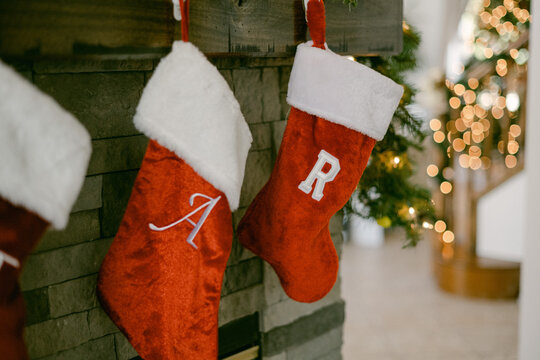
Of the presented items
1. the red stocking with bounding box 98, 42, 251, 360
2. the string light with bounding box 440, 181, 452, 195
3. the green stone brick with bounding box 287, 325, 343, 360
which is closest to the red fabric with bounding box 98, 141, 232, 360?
the red stocking with bounding box 98, 42, 251, 360

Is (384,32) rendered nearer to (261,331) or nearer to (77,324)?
(261,331)

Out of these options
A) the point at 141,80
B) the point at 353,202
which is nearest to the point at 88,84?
the point at 141,80

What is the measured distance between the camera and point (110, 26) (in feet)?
2.49

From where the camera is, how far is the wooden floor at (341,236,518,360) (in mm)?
2688

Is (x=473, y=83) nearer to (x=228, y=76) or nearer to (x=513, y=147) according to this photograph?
(x=513, y=147)

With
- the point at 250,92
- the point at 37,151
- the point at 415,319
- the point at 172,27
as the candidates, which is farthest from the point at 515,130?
the point at 37,151

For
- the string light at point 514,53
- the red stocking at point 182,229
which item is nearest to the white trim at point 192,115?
the red stocking at point 182,229

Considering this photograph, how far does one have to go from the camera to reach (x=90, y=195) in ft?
2.91

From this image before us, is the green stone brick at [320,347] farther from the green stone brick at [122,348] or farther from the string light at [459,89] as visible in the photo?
the string light at [459,89]

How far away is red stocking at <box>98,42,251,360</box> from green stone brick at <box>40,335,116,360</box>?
11 centimetres

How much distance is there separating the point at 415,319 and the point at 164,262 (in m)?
2.53

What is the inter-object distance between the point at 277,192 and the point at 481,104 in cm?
271

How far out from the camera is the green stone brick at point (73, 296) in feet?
2.82

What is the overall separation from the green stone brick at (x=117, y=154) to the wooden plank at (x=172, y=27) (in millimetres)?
179
